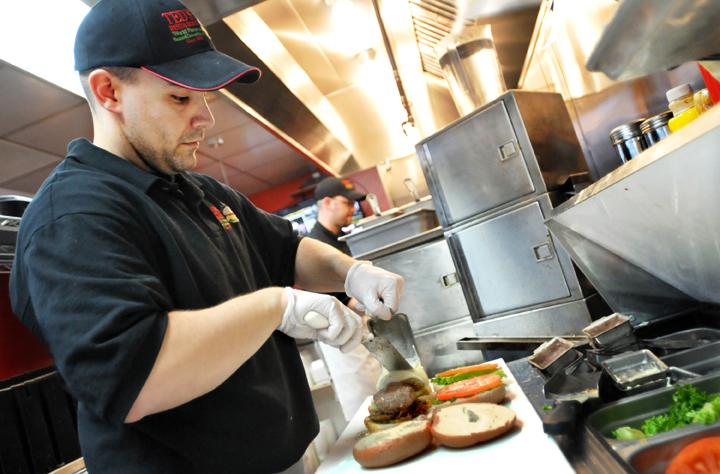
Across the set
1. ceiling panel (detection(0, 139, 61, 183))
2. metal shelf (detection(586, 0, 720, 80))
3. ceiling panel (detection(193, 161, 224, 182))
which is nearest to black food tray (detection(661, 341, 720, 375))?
metal shelf (detection(586, 0, 720, 80))

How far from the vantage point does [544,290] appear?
2.59 metres

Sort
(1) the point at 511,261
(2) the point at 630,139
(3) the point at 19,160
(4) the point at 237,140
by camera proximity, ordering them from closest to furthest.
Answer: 1. (2) the point at 630,139
2. (1) the point at 511,261
3. (3) the point at 19,160
4. (4) the point at 237,140

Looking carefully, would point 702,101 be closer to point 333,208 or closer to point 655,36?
point 655,36

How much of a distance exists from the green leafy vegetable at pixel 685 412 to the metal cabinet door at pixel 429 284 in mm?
2306

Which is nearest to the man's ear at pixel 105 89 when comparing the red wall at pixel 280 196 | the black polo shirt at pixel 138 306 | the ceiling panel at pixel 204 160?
the black polo shirt at pixel 138 306

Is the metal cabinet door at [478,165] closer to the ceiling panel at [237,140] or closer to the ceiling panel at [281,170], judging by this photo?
the ceiling panel at [237,140]

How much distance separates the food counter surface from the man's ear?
906 millimetres

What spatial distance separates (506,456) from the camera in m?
0.91

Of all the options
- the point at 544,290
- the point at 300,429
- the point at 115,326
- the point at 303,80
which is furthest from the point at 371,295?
the point at 303,80

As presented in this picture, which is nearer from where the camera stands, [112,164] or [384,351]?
[112,164]

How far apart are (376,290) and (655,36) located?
0.83 metres

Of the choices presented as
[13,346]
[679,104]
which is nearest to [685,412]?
[679,104]

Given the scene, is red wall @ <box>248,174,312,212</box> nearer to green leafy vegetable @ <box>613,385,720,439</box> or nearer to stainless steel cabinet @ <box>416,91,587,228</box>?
stainless steel cabinet @ <box>416,91,587,228</box>

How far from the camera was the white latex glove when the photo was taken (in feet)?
4.57
